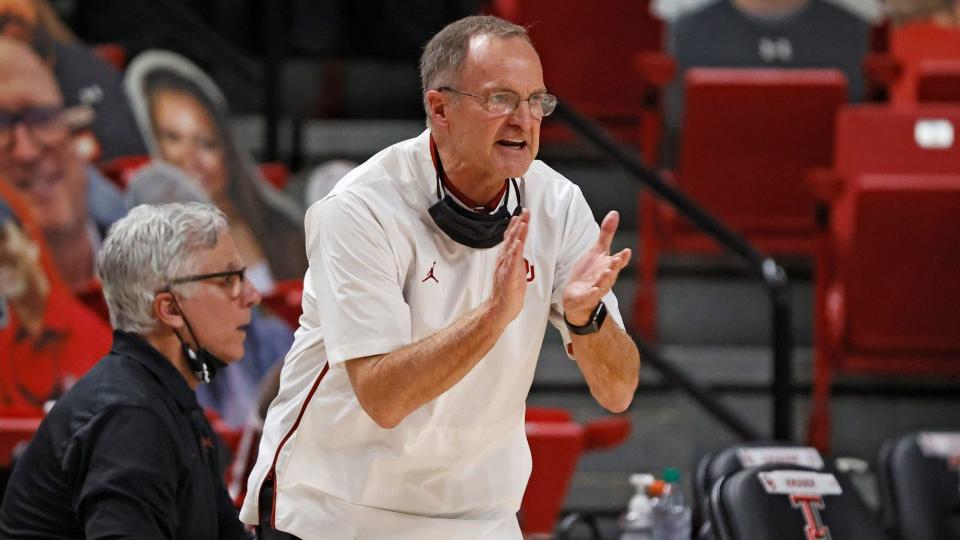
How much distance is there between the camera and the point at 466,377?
84.8 inches

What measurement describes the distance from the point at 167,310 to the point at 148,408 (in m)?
0.19

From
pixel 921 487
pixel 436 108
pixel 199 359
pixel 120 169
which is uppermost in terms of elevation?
pixel 436 108

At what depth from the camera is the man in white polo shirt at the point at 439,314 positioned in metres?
2.08

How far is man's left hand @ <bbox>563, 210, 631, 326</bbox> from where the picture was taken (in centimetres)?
206

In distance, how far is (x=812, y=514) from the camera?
2979 mm

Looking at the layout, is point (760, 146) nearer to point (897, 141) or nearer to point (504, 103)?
point (897, 141)

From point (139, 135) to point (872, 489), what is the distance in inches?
87.1

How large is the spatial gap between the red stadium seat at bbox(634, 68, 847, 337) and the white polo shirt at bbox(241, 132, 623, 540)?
2.69 meters

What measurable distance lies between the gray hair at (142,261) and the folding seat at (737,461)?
3.95 ft

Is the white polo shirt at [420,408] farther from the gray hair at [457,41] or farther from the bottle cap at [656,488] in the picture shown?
the bottle cap at [656,488]

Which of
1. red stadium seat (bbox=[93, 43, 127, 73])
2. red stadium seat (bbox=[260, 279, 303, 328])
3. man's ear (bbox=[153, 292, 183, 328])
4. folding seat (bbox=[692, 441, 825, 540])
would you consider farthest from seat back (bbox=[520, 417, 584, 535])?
red stadium seat (bbox=[93, 43, 127, 73])

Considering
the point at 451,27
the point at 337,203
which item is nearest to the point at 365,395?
the point at 337,203

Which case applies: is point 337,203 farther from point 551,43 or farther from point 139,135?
point 551,43

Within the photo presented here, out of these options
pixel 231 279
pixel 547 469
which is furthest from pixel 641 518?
pixel 231 279
